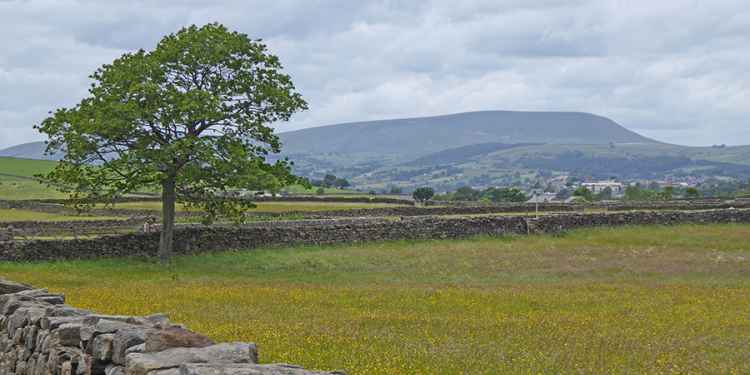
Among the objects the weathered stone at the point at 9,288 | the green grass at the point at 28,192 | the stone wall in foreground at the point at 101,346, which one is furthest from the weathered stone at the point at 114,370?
the green grass at the point at 28,192

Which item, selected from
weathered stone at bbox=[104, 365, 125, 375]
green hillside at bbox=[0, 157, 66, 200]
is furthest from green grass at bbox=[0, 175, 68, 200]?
weathered stone at bbox=[104, 365, 125, 375]

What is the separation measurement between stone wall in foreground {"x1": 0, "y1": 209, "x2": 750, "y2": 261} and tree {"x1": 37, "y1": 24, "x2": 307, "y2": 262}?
2317mm

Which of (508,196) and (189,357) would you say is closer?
(189,357)

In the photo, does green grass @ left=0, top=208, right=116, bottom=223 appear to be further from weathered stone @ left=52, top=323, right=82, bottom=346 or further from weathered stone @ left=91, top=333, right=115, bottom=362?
weathered stone @ left=91, top=333, right=115, bottom=362

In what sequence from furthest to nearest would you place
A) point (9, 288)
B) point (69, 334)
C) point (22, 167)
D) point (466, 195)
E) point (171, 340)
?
point (22, 167)
point (466, 195)
point (9, 288)
point (69, 334)
point (171, 340)

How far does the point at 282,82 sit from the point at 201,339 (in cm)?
3022

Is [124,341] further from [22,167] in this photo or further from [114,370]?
[22,167]

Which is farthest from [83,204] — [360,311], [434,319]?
[434,319]

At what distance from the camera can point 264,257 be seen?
1590 inches

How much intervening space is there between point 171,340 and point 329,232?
114 ft

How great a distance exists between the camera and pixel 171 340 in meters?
10.1

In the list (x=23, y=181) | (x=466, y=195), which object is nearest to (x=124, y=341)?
(x=23, y=181)

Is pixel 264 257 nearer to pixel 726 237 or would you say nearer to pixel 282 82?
pixel 282 82

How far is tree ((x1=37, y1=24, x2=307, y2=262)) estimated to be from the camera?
3647 centimetres
